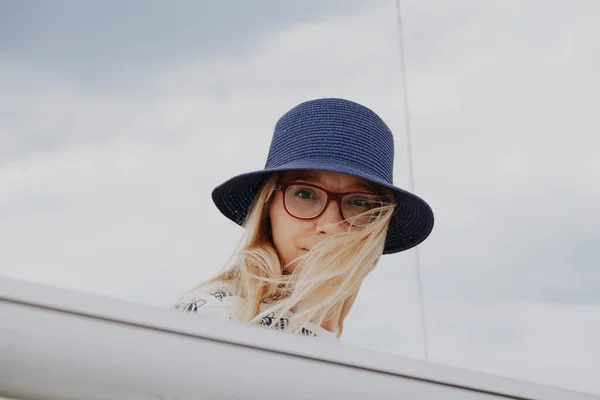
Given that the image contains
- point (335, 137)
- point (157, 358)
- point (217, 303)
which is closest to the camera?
point (157, 358)

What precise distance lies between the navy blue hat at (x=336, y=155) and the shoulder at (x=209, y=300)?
0.35 m

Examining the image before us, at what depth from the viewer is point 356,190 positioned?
1804 millimetres

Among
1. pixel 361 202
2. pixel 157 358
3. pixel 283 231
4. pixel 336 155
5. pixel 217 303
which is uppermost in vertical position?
pixel 336 155

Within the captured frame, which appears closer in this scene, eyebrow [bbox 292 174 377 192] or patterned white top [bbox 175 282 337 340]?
patterned white top [bbox 175 282 337 340]

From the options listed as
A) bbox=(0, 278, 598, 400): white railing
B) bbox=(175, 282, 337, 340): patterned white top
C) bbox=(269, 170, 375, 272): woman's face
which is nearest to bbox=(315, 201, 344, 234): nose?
bbox=(269, 170, 375, 272): woman's face

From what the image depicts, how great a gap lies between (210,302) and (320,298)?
0.30m

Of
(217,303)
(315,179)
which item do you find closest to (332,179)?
(315,179)

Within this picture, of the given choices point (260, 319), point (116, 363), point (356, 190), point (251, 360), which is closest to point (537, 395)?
point (251, 360)

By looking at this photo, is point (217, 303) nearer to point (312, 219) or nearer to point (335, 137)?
point (312, 219)

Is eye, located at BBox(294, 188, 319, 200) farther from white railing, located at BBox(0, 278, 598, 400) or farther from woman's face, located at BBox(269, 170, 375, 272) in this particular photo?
white railing, located at BBox(0, 278, 598, 400)

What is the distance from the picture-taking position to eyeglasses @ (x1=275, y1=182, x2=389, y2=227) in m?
1.74

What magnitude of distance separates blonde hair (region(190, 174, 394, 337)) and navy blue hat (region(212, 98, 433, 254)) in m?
0.10

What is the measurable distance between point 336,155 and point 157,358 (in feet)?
4.23

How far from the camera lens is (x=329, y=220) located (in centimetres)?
172
